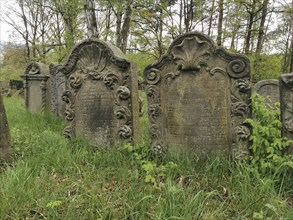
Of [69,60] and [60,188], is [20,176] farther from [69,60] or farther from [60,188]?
[69,60]

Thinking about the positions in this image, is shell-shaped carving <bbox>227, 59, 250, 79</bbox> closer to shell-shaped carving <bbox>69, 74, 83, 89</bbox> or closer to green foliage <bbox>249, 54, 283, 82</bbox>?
shell-shaped carving <bbox>69, 74, 83, 89</bbox>

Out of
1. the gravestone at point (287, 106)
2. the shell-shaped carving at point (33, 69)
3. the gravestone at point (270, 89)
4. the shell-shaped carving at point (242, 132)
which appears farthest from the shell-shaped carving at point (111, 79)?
the shell-shaped carving at point (33, 69)

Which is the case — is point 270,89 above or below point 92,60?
below

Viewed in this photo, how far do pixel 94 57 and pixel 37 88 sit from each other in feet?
16.5

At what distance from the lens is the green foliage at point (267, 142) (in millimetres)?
3359

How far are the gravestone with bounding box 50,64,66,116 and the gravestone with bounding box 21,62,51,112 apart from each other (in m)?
0.60

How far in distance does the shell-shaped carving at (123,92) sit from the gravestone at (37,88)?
16.9 feet

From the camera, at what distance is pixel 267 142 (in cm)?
354

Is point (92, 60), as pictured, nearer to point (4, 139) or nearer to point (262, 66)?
point (4, 139)

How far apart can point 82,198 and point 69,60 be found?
9.42 feet

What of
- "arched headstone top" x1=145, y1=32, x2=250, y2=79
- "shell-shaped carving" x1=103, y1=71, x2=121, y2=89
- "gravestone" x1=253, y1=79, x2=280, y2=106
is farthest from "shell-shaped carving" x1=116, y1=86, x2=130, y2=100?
"gravestone" x1=253, y1=79, x2=280, y2=106

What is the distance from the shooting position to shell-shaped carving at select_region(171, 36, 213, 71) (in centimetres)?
401

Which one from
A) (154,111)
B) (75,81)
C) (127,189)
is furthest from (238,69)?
(75,81)

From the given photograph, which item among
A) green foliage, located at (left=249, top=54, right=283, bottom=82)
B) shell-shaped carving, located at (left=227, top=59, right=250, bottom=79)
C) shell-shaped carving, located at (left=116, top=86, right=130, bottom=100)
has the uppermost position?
green foliage, located at (left=249, top=54, right=283, bottom=82)
